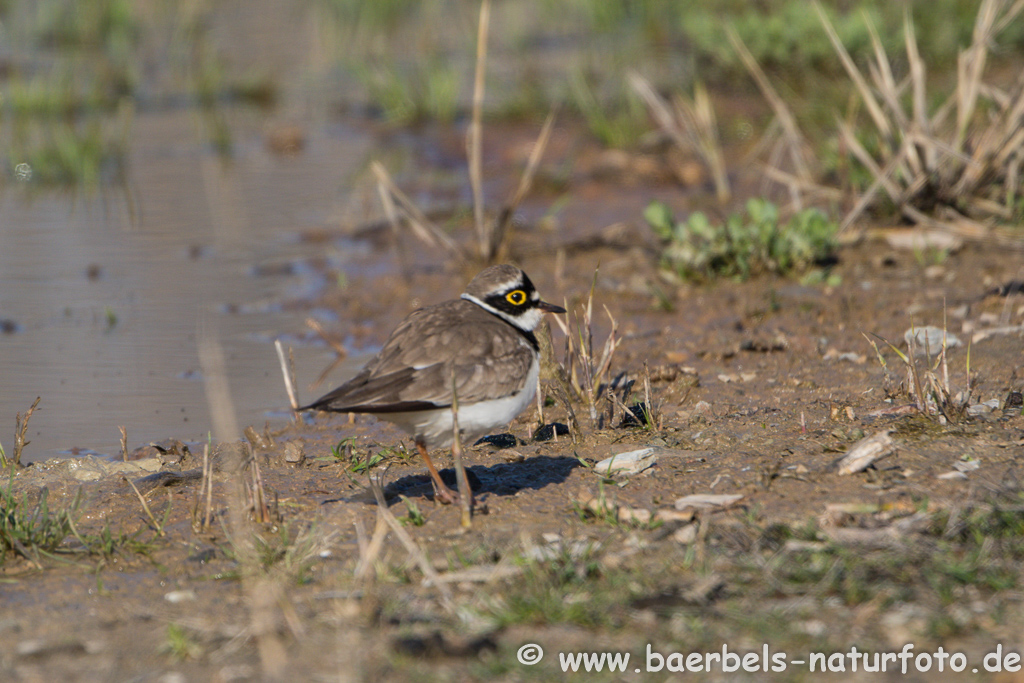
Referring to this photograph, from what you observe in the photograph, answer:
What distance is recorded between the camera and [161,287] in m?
7.94

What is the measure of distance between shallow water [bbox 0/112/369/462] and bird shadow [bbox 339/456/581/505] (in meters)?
1.39

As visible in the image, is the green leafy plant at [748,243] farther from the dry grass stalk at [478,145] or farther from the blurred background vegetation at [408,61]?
the blurred background vegetation at [408,61]

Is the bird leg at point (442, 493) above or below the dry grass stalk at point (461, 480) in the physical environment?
below

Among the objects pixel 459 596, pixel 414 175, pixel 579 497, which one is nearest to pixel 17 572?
pixel 459 596

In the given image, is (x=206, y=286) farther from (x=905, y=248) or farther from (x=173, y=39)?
(x=173, y=39)

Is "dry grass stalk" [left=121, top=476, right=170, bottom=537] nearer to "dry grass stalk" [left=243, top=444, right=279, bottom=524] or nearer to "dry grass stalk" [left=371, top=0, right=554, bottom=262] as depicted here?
"dry grass stalk" [left=243, top=444, right=279, bottom=524]

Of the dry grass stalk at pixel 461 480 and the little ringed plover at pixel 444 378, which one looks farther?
the little ringed plover at pixel 444 378

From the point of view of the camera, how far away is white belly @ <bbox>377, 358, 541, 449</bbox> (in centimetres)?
420

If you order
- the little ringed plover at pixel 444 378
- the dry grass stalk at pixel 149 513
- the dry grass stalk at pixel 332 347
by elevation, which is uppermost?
the little ringed plover at pixel 444 378

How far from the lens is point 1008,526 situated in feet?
11.5

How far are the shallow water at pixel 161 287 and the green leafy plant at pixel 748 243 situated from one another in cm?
225

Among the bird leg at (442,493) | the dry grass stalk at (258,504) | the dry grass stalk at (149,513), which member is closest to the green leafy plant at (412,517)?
the bird leg at (442,493)

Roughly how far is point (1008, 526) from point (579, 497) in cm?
150

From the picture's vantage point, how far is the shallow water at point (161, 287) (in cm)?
595
